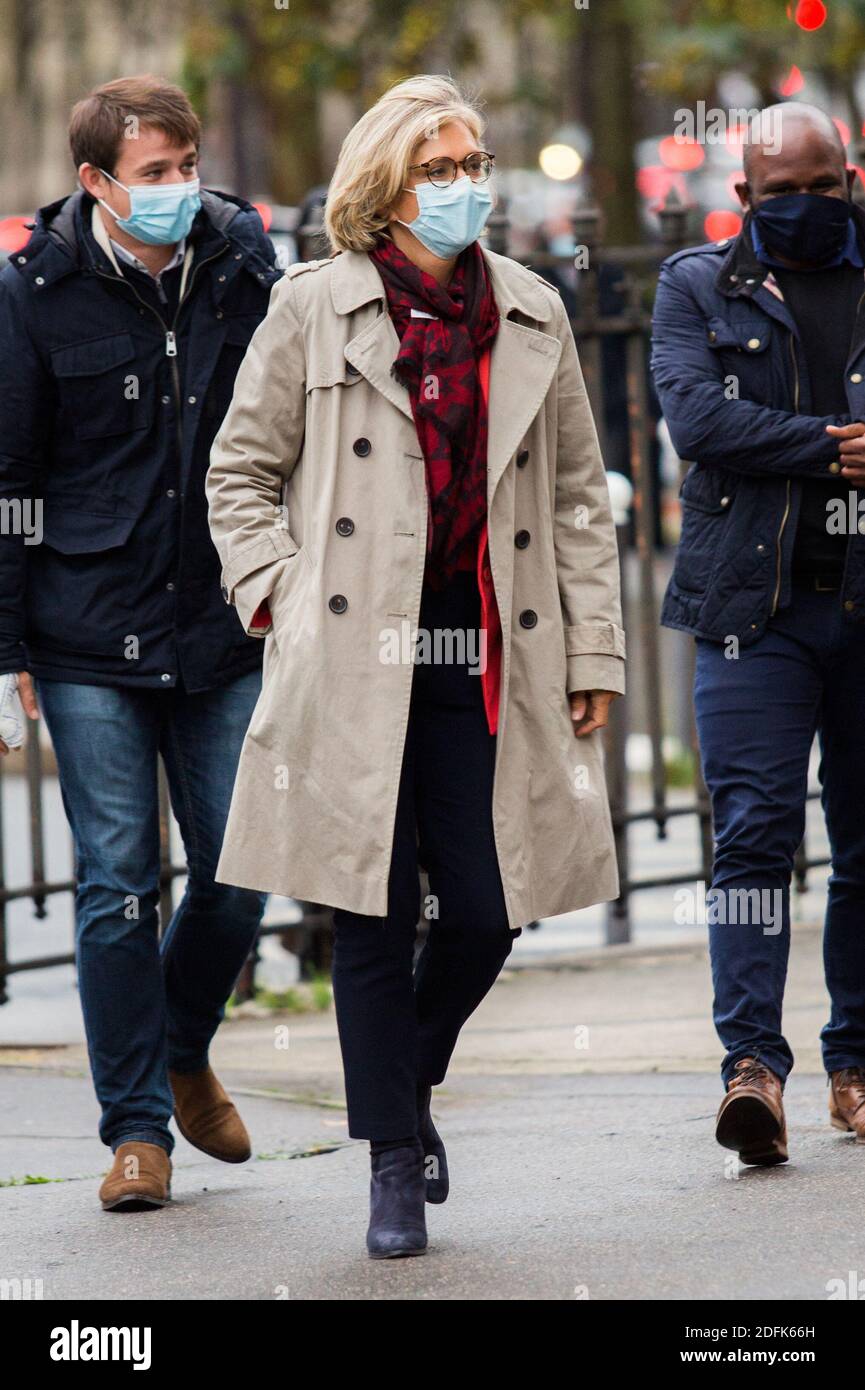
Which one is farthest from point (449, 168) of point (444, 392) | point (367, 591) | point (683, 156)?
point (683, 156)

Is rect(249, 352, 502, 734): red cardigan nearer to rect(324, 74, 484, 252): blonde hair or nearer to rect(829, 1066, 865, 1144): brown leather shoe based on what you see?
rect(324, 74, 484, 252): blonde hair

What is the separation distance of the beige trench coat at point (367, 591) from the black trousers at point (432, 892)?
0.16 feet

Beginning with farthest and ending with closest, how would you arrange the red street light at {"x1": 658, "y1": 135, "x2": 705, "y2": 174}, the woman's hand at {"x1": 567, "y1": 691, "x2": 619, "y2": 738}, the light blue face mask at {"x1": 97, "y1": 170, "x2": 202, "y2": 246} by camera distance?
the red street light at {"x1": 658, "y1": 135, "x2": 705, "y2": 174} → the light blue face mask at {"x1": 97, "y1": 170, "x2": 202, "y2": 246} → the woman's hand at {"x1": 567, "y1": 691, "x2": 619, "y2": 738}

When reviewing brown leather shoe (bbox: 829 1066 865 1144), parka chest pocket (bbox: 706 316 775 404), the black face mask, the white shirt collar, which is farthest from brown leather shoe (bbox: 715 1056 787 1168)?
the white shirt collar

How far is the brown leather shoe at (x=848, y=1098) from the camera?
4.68 m

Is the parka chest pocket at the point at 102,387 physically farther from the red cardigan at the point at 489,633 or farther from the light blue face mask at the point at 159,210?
the red cardigan at the point at 489,633

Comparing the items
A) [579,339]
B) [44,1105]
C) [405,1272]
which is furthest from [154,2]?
[405,1272]

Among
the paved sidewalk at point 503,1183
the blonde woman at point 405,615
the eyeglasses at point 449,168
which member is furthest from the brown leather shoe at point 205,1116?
the eyeglasses at point 449,168

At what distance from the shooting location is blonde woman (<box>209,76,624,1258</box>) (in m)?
3.94

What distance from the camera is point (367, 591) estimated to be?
3.95m

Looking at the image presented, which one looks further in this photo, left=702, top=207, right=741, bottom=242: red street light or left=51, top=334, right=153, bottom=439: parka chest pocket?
left=702, top=207, right=741, bottom=242: red street light

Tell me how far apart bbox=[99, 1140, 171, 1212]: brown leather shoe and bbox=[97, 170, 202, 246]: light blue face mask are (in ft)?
5.78

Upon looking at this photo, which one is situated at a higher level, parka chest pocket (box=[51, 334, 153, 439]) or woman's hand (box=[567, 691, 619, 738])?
parka chest pocket (box=[51, 334, 153, 439])
